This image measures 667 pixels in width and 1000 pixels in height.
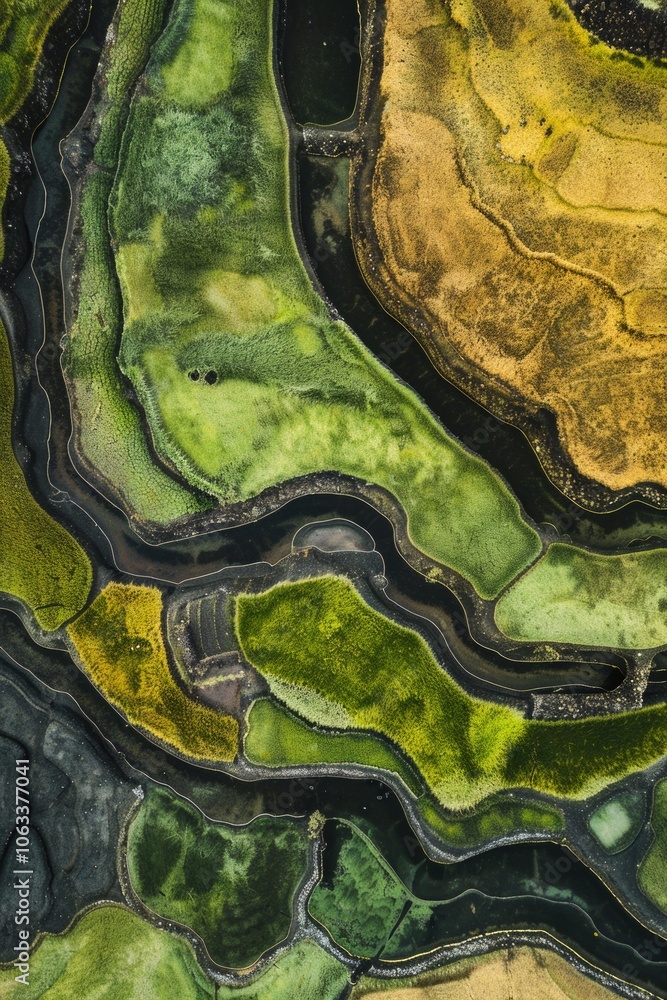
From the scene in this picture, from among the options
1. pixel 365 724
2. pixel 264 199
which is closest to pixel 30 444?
pixel 264 199

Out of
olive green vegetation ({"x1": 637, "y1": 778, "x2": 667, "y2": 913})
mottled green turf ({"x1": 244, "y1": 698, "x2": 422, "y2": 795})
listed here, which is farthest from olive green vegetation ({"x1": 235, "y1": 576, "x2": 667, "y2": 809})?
olive green vegetation ({"x1": 637, "y1": 778, "x2": 667, "y2": 913})

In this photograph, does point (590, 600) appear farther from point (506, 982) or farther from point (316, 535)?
point (506, 982)

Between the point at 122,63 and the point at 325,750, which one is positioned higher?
the point at 122,63

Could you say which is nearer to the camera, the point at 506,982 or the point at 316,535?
the point at 506,982

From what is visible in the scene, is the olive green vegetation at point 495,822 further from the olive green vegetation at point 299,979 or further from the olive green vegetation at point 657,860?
the olive green vegetation at point 299,979

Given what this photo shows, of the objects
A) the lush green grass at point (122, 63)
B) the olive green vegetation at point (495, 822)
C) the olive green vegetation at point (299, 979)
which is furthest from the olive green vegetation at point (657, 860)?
the lush green grass at point (122, 63)

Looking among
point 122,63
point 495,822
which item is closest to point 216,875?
point 495,822

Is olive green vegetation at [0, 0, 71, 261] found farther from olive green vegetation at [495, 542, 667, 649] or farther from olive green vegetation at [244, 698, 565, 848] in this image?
olive green vegetation at [495, 542, 667, 649]
